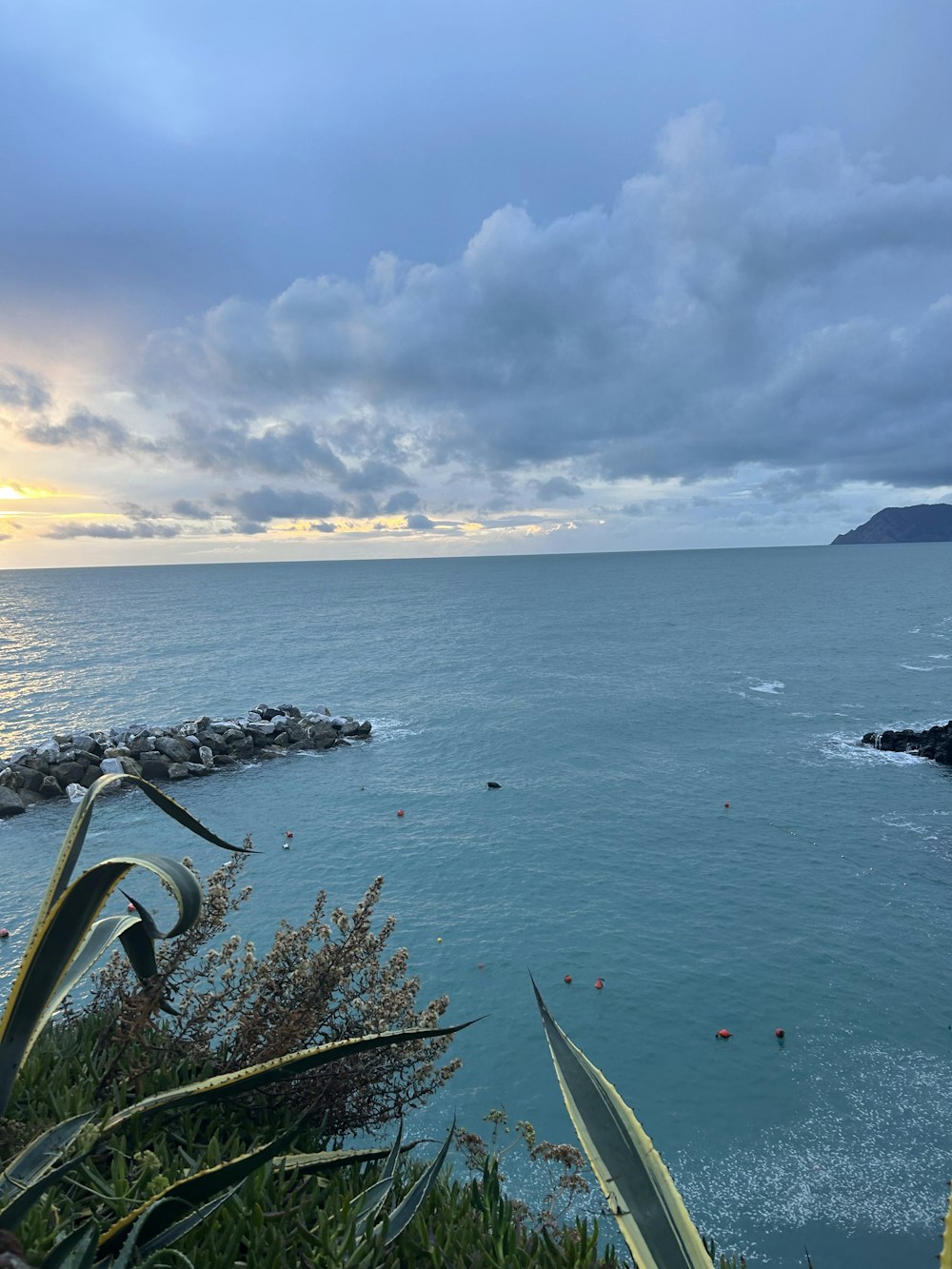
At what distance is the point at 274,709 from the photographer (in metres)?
43.1

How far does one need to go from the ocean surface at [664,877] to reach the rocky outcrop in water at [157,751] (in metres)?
1.34

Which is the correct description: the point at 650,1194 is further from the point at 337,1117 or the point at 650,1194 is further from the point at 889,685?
the point at 889,685

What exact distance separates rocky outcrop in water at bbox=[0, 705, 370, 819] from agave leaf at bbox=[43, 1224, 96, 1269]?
26.9 m

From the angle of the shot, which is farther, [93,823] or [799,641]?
[799,641]

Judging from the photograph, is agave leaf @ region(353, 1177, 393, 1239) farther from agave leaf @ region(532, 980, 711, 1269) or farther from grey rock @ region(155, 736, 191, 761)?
grey rock @ region(155, 736, 191, 761)

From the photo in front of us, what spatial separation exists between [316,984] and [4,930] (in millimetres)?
18314

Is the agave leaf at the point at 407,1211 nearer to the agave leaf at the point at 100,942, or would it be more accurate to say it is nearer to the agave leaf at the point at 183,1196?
the agave leaf at the point at 183,1196

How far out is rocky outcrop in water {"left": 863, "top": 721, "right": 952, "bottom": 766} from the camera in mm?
34194

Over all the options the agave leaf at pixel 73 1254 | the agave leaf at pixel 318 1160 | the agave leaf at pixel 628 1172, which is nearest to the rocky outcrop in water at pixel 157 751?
the agave leaf at pixel 318 1160

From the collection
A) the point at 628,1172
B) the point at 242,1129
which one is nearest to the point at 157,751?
the point at 242,1129

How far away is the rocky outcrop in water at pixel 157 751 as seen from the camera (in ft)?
101

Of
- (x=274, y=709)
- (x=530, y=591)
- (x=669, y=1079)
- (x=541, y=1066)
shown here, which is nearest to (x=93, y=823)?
(x=274, y=709)

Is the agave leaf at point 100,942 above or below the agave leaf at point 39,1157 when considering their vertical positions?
above

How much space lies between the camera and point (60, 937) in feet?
11.4
